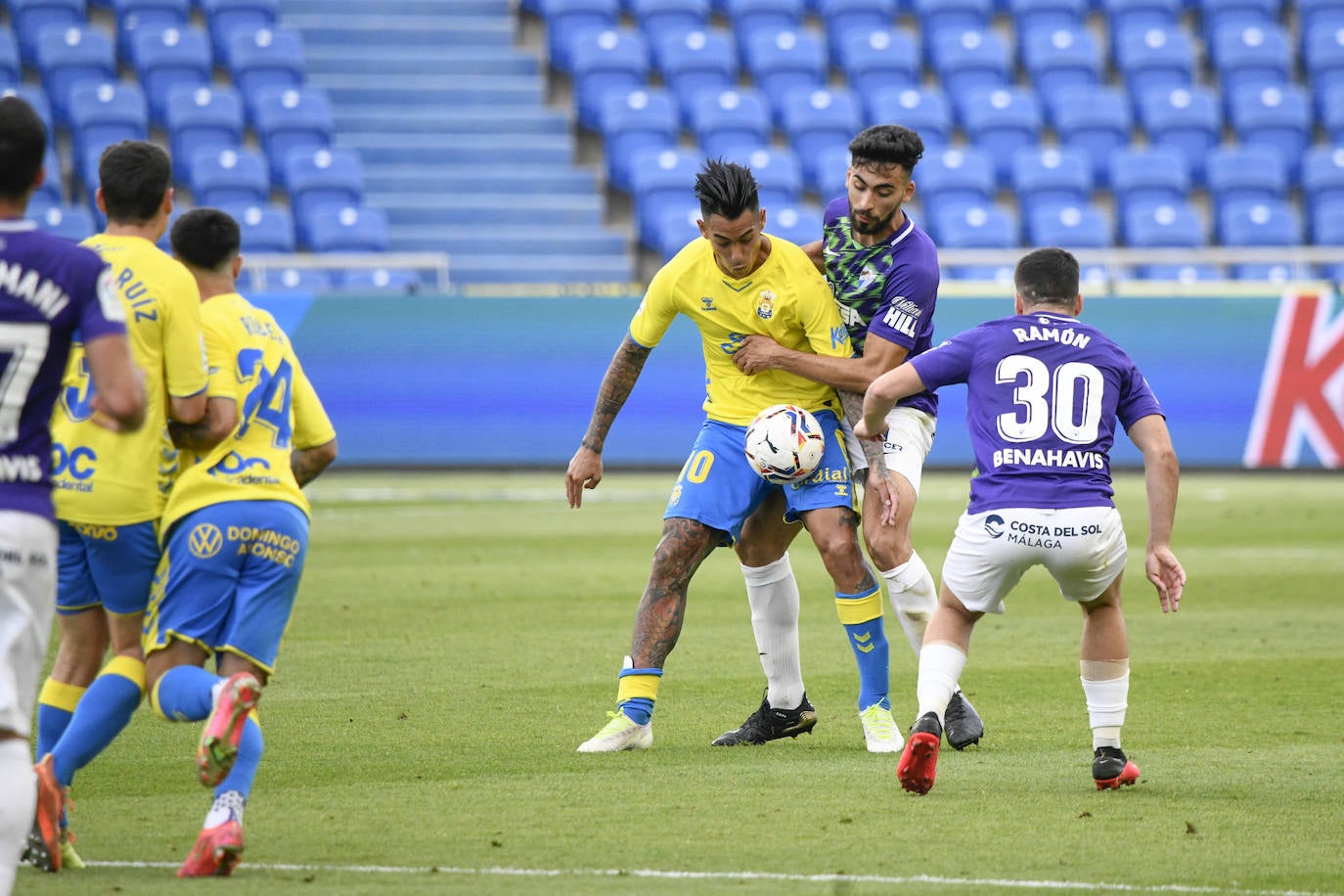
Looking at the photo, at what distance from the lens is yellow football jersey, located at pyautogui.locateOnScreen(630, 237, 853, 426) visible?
258 inches

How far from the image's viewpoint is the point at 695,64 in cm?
2409

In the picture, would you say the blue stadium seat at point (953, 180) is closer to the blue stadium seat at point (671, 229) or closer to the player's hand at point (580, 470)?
the blue stadium seat at point (671, 229)

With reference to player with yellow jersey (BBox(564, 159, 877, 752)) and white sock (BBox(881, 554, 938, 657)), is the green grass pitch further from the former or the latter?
white sock (BBox(881, 554, 938, 657))

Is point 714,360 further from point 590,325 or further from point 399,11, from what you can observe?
point 399,11

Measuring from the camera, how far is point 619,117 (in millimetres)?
22922

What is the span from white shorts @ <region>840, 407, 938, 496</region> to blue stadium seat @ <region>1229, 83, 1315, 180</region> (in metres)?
19.3

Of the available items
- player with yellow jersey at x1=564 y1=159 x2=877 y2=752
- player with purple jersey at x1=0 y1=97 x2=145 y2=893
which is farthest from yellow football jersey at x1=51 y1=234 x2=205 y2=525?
player with yellow jersey at x1=564 y1=159 x2=877 y2=752

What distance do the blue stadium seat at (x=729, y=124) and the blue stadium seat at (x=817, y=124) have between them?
45 cm

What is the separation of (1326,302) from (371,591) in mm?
11424

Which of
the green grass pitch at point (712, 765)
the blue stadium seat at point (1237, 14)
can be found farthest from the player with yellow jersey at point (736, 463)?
the blue stadium seat at point (1237, 14)

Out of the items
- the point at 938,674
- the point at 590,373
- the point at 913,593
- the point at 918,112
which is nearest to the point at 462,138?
the point at 918,112

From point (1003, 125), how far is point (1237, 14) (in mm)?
4773

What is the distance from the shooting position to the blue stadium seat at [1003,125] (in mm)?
23672

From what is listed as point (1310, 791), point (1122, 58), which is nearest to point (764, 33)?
point (1122, 58)
